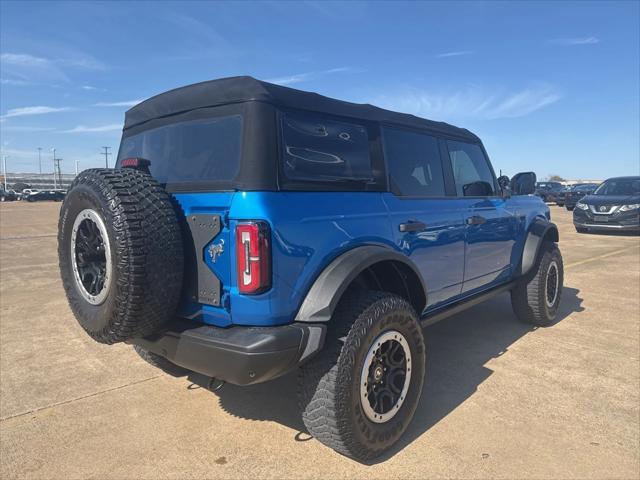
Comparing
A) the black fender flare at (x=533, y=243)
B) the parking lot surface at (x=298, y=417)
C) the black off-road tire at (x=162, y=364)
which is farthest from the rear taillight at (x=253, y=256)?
the black fender flare at (x=533, y=243)

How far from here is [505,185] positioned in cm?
496

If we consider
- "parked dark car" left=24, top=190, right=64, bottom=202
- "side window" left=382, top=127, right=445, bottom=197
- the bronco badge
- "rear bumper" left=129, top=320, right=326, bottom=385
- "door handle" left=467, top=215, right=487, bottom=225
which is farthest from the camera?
"parked dark car" left=24, top=190, right=64, bottom=202

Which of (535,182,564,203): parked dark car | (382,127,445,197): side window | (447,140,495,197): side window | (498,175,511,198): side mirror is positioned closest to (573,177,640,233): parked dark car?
(498,175,511,198): side mirror

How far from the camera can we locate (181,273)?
2.41 metres

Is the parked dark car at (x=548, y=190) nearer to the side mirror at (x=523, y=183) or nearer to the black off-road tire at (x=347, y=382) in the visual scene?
the side mirror at (x=523, y=183)

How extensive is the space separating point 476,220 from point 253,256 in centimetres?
233

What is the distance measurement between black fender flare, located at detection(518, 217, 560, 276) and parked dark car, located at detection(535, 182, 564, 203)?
89.1ft

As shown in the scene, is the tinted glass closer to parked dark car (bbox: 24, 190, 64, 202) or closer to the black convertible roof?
the black convertible roof

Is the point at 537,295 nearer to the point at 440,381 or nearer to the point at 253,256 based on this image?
the point at 440,381

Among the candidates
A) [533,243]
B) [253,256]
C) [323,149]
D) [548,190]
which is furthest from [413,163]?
[548,190]

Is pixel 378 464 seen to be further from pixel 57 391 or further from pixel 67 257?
pixel 57 391

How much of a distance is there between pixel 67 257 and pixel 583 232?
14853 millimetres

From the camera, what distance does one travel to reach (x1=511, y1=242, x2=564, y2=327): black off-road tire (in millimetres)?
4793

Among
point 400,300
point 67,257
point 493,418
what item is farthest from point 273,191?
point 493,418
